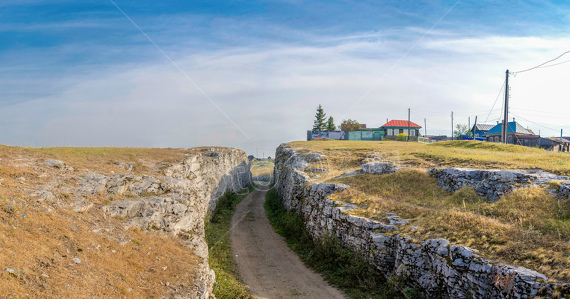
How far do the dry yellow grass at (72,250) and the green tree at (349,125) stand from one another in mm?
68518

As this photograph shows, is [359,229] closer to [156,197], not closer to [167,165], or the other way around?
[156,197]

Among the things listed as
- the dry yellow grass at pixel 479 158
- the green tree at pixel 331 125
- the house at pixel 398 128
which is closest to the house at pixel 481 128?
the house at pixel 398 128

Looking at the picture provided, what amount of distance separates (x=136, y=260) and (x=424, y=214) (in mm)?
12794

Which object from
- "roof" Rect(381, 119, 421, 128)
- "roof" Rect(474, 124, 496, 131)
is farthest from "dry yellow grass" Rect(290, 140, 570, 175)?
"roof" Rect(474, 124, 496, 131)

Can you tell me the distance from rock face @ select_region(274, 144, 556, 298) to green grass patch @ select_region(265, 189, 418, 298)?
41cm

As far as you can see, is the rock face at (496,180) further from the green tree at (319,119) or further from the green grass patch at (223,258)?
the green tree at (319,119)

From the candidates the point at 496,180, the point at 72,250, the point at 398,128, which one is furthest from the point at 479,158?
the point at 398,128

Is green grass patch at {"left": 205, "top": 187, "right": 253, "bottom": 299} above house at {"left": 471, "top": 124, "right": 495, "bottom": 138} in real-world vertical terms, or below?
below

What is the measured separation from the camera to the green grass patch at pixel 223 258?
1430 centimetres

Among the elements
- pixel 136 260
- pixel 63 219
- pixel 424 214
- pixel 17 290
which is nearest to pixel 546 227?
pixel 424 214

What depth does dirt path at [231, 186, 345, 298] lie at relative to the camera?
589 inches

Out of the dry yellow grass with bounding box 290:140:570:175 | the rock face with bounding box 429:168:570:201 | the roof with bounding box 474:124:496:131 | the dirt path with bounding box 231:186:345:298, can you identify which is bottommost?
the dirt path with bounding box 231:186:345:298

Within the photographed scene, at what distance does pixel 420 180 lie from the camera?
69.3ft

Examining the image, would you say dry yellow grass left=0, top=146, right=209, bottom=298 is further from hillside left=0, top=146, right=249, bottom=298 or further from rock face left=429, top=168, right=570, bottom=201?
rock face left=429, top=168, right=570, bottom=201
